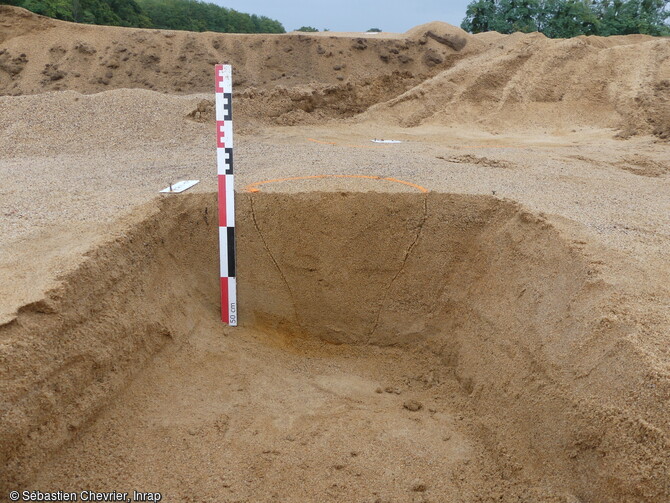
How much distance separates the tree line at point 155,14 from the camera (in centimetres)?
2095

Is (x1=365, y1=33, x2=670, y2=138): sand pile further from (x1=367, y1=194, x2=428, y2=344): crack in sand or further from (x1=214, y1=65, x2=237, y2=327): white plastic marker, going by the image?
(x1=214, y1=65, x2=237, y2=327): white plastic marker

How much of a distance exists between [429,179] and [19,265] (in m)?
3.63

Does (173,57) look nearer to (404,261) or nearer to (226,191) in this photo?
(226,191)

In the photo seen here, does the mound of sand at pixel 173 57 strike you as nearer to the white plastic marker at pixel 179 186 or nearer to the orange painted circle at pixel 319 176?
the orange painted circle at pixel 319 176

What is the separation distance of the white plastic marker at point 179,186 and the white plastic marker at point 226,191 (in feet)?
1.70

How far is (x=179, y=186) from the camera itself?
187 inches

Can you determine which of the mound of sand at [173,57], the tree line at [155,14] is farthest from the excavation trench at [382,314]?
the tree line at [155,14]

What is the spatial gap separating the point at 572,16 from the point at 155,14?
2059 centimetres

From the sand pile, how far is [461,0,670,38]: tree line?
11.4m

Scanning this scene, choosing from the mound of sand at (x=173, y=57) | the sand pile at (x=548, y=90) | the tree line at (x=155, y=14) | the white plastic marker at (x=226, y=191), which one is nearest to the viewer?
the white plastic marker at (x=226, y=191)

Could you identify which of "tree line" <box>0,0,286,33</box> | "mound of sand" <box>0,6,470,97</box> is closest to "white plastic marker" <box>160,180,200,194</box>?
"mound of sand" <box>0,6,470,97</box>

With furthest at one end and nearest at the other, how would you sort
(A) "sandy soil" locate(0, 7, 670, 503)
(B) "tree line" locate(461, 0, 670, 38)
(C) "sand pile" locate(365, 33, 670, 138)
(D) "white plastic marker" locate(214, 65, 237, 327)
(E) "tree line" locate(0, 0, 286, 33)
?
(B) "tree line" locate(461, 0, 670, 38) → (E) "tree line" locate(0, 0, 286, 33) → (C) "sand pile" locate(365, 33, 670, 138) → (D) "white plastic marker" locate(214, 65, 237, 327) → (A) "sandy soil" locate(0, 7, 670, 503)

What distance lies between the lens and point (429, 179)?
515 cm

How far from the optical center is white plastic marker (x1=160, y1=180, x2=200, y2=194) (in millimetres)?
4555
